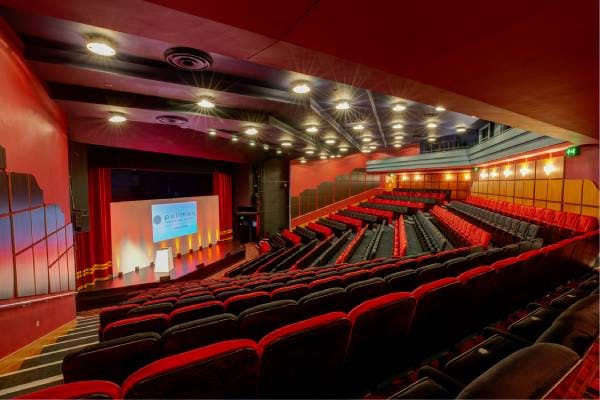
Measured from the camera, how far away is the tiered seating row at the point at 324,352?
2.16ft

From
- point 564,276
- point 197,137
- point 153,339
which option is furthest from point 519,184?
point 153,339

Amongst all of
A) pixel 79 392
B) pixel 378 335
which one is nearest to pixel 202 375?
pixel 79 392

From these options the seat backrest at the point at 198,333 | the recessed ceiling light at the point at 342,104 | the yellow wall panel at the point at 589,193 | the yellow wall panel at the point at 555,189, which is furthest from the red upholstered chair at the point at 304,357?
the yellow wall panel at the point at 555,189

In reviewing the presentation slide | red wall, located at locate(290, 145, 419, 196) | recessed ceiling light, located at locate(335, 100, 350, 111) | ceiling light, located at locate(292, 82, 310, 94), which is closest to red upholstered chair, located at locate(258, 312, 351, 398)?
ceiling light, located at locate(292, 82, 310, 94)

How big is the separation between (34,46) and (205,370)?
10.5 ft

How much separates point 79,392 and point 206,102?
3.46 metres

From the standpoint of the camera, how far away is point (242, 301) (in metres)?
1.63

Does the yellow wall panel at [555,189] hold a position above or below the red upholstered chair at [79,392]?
above

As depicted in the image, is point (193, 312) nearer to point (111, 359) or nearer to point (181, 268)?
point (111, 359)

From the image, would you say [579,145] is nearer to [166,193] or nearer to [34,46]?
[34,46]

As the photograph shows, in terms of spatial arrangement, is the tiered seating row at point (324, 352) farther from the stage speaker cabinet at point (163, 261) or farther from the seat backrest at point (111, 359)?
the stage speaker cabinet at point (163, 261)

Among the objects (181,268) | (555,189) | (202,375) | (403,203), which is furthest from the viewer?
(403,203)

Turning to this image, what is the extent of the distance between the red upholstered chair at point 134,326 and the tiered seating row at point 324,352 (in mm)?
396

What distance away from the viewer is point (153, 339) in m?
0.97
